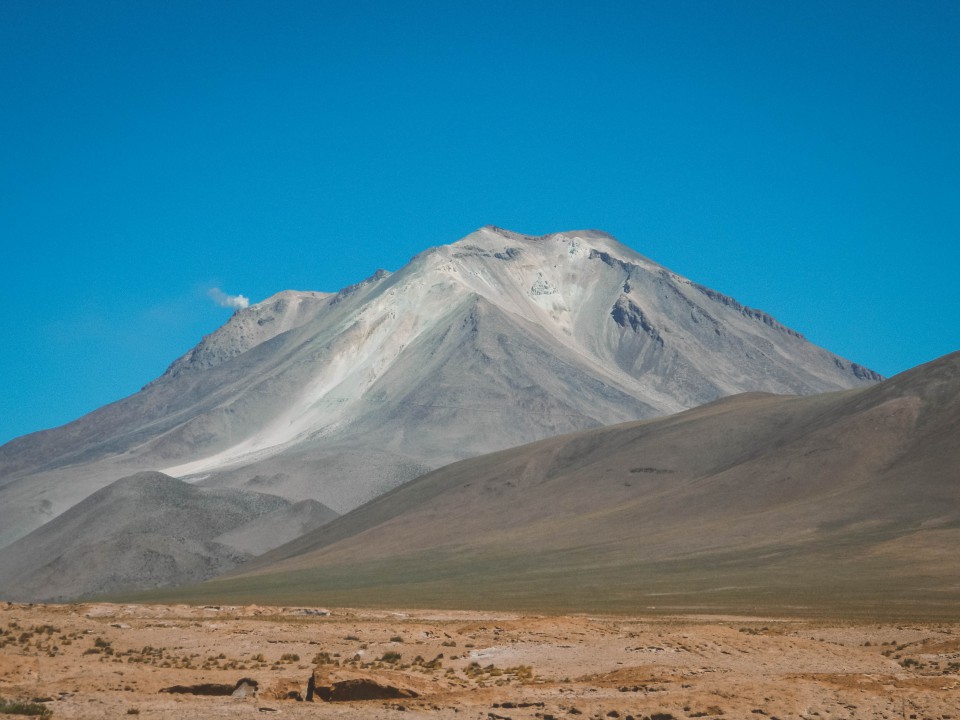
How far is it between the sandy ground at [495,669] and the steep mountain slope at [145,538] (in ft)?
342

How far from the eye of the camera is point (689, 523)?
4528 inches

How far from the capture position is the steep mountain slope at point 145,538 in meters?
141

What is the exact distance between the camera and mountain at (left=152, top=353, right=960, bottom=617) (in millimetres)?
81062

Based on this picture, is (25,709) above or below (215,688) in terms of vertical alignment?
above

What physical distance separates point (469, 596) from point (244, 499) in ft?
348

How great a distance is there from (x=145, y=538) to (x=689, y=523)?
7363cm

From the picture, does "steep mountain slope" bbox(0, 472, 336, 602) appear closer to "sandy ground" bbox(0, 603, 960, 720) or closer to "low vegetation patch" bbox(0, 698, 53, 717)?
"sandy ground" bbox(0, 603, 960, 720)

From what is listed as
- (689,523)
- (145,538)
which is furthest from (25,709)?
(145,538)

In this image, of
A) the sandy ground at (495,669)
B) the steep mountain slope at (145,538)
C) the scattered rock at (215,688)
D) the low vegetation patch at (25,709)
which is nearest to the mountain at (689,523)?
the steep mountain slope at (145,538)

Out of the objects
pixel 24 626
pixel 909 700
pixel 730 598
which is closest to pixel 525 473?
pixel 730 598

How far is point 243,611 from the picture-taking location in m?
56.0

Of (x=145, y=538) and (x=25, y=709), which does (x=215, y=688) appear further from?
(x=145, y=538)

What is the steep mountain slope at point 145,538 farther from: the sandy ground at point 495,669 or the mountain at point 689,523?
Answer: the sandy ground at point 495,669

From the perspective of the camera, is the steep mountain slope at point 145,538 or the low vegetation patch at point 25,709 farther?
the steep mountain slope at point 145,538
